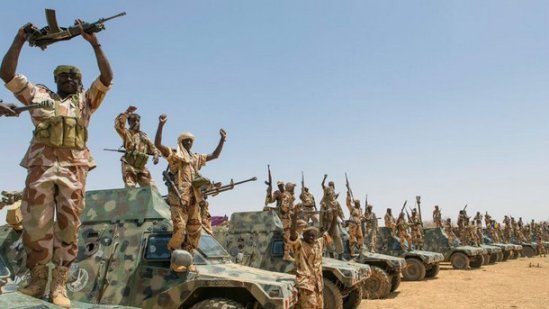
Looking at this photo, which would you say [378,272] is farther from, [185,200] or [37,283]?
[37,283]

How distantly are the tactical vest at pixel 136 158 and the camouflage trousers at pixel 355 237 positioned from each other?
6.10 metres

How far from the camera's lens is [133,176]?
875 centimetres

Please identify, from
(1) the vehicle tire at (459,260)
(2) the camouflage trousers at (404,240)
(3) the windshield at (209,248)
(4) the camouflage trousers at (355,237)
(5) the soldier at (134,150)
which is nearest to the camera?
(3) the windshield at (209,248)

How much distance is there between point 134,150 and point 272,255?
3358 mm

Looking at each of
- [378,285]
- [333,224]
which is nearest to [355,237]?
[378,285]

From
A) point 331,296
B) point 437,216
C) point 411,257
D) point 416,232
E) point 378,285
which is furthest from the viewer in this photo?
point 437,216

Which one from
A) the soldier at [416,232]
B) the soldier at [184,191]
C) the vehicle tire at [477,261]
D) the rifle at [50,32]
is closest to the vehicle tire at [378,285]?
the soldier at [184,191]

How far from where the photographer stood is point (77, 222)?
136 inches

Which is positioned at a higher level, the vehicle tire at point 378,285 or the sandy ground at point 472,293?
the vehicle tire at point 378,285

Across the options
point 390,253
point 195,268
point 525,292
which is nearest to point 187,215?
point 195,268

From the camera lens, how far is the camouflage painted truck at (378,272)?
12.6 metres

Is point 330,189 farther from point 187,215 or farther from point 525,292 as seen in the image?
point 187,215

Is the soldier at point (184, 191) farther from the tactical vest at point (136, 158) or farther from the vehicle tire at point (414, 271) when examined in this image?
the vehicle tire at point (414, 271)

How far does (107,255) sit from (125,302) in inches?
26.3
